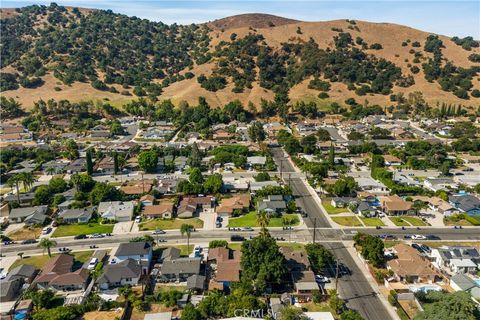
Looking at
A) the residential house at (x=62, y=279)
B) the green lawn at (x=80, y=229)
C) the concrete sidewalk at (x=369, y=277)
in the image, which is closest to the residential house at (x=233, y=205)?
the green lawn at (x=80, y=229)

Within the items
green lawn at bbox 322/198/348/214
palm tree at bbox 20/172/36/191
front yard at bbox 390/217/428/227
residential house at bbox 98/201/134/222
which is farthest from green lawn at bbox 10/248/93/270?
Answer: front yard at bbox 390/217/428/227

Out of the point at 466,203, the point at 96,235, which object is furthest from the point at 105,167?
the point at 466,203

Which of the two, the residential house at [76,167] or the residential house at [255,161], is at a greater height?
the residential house at [255,161]

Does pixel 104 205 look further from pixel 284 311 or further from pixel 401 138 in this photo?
pixel 401 138

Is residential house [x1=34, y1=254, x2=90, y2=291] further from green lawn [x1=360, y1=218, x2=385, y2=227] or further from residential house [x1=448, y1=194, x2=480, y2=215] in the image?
residential house [x1=448, y1=194, x2=480, y2=215]

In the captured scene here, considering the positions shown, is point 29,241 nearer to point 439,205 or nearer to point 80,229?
point 80,229

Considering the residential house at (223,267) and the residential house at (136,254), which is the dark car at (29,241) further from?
the residential house at (223,267)
